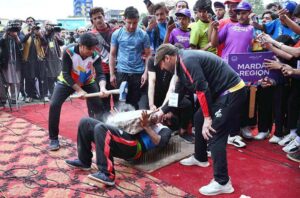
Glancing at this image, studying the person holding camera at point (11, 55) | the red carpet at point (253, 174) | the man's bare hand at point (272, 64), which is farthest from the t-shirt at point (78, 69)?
the person holding camera at point (11, 55)

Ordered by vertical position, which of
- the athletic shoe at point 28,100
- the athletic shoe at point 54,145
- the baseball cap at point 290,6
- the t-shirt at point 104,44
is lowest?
the athletic shoe at point 28,100

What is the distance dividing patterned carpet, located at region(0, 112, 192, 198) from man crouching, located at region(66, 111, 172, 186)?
0.40 ft

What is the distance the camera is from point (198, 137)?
3.20 meters

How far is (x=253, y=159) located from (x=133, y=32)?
7.42 feet

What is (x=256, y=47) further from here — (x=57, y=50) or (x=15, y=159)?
(x=57, y=50)

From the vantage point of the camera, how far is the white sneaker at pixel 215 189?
2.77 m

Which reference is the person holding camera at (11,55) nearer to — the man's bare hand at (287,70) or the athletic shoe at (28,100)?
the athletic shoe at (28,100)

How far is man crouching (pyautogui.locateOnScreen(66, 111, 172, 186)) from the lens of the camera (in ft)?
9.62

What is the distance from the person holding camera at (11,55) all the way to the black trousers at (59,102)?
2998 millimetres

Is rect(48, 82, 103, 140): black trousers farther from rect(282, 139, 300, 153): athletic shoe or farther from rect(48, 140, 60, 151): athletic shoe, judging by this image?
rect(282, 139, 300, 153): athletic shoe

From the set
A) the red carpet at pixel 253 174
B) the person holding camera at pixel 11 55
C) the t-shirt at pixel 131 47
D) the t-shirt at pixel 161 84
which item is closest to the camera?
the red carpet at pixel 253 174

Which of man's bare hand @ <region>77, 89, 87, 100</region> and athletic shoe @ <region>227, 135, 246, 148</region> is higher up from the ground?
man's bare hand @ <region>77, 89, 87, 100</region>

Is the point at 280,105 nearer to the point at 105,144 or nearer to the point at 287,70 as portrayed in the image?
the point at 287,70

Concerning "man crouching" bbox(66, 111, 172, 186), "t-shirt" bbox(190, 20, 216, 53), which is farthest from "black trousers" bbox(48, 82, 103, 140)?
"t-shirt" bbox(190, 20, 216, 53)
